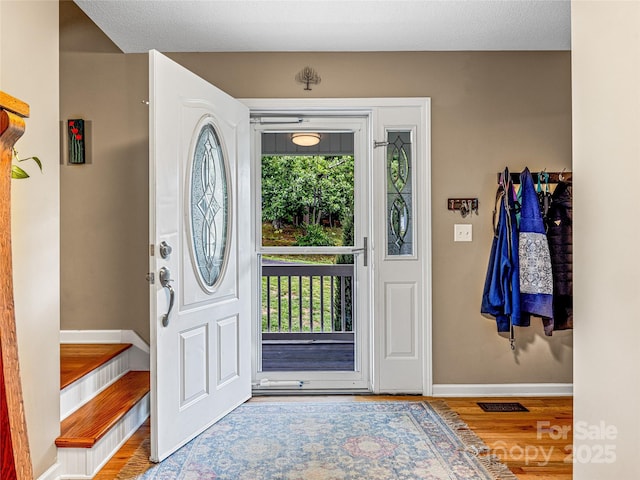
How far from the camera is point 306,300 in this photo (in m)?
4.14

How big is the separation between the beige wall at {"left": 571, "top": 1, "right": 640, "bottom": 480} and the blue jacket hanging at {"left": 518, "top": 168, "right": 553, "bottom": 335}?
1.83 metres

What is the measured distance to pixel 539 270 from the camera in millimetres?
3133

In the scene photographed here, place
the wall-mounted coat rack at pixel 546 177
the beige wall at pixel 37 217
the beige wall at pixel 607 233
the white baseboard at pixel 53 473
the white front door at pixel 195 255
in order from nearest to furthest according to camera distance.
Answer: the beige wall at pixel 607 233 < the beige wall at pixel 37 217 < the white baseboard at pixel 53 473 < the white front door at pixel 195 255 < the wall-mounted coat rack at pixel 546 177

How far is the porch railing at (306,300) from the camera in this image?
155 inches

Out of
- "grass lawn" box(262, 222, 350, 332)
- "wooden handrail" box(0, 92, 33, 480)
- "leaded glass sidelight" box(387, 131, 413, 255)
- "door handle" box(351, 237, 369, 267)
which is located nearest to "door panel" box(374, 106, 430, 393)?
"leaded glass sidelight" box(387, 131, 413, 255)

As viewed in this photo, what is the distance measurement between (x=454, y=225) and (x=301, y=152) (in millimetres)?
1250

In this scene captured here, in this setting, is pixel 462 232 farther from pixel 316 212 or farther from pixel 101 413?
pixel 101 413

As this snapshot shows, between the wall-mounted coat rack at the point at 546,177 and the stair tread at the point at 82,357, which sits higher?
the wall-mounted coat rack at the point at 546,177

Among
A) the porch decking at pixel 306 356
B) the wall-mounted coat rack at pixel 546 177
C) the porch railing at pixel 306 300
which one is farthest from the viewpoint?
the porch railing at pixel 306 300

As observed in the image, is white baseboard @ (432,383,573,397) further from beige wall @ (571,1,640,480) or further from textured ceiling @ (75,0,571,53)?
textured ceiling @ (75,0,571,53)

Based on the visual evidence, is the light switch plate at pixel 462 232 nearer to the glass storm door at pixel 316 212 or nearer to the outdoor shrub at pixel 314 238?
the glass storm door at pixel 316 212

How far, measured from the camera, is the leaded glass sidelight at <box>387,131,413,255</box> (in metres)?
3.51

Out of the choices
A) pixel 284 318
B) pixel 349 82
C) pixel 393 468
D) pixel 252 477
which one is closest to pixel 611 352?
pixel 393 468

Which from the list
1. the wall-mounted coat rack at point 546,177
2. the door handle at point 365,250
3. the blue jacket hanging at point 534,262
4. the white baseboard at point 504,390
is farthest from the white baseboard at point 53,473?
the wall-mounted coat rack at point 546,177
